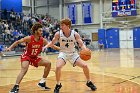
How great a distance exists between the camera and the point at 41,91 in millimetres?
6844

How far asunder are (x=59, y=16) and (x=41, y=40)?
32.6 metres

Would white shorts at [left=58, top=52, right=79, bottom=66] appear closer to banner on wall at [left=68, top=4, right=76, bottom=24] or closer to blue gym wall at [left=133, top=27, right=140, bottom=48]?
blue gym wall at [left=133, top=27, right=140, bottom=48]

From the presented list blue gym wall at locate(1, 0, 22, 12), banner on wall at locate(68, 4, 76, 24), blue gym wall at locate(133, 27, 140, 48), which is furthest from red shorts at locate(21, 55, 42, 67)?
banner on wall at locate(68, 4, 76, 24)

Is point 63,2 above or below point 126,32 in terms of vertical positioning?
above

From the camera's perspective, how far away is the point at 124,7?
34.2 meters

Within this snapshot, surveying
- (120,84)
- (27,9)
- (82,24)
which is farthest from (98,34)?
(120,84)

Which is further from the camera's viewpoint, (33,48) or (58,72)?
(33,48)

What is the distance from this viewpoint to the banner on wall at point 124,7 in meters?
34.0

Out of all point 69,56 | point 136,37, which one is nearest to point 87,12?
point 136,37

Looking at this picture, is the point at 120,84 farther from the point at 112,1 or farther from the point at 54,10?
the point at 54,10

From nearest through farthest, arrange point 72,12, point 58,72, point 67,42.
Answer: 1. point 58,72
2. point 67,42
3. point 72,12

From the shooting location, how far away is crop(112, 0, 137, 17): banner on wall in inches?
1339

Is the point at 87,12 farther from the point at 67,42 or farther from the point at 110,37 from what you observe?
the point at 67,42

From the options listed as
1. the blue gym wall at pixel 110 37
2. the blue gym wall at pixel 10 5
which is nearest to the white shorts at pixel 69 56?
the blue gym wall at pixel 10 5
